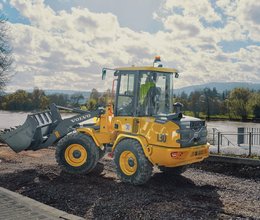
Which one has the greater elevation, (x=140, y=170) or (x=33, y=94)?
(x=33, y=94)

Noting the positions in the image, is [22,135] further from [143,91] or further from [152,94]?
[152,94]

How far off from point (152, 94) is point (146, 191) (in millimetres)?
2483

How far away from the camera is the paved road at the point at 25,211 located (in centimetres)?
630

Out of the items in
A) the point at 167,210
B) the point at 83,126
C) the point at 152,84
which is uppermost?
the point at 152,84

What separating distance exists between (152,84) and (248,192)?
3.49m

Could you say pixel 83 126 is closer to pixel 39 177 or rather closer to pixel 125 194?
pixel 39 177

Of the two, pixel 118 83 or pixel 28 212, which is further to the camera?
pixel 118 83

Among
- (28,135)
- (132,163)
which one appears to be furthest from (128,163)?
(28,135)

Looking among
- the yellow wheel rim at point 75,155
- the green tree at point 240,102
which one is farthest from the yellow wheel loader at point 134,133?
the green tree at point 240,102

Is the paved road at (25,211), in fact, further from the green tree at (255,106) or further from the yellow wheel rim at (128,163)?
the green tree at (255,106)

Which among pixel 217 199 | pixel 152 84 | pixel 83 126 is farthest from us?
pixel 83 126

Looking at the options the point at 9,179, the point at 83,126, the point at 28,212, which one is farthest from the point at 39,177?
the point at 28,212

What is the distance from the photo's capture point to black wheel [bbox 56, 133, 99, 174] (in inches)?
398

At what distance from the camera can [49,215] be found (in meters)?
6.42
